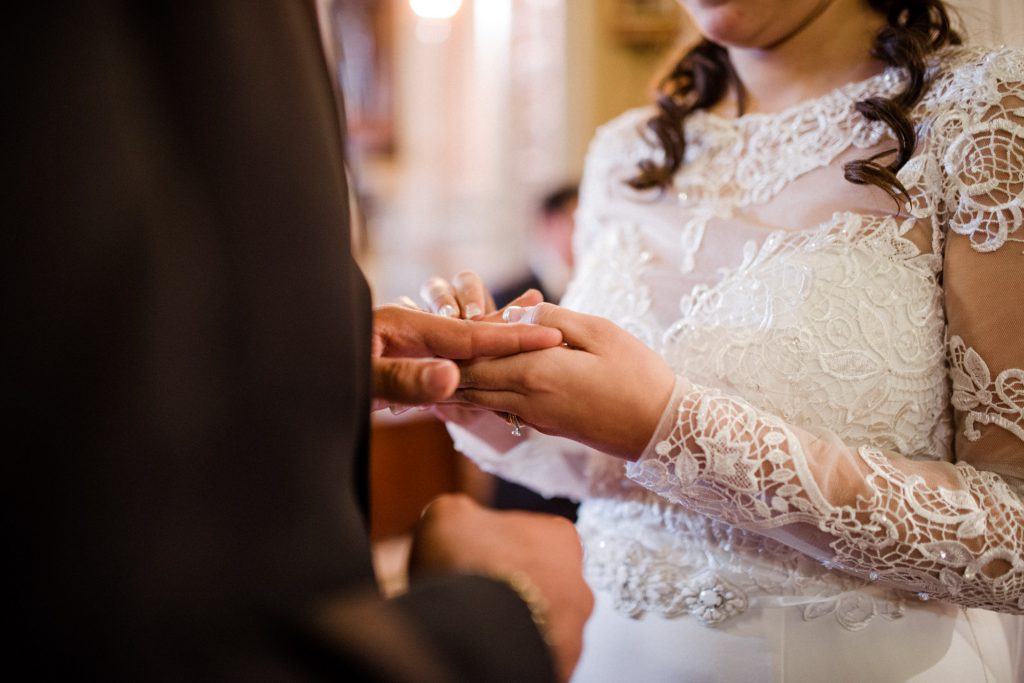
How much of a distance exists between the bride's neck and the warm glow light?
3.95 meters

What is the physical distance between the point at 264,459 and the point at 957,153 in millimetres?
1101

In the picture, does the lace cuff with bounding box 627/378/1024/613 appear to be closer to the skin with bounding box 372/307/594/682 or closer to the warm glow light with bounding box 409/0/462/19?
the skin with bounding box 372/307/594/682

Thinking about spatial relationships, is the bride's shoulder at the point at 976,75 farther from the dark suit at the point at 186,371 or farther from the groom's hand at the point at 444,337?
the dark suit at the point at 186,371

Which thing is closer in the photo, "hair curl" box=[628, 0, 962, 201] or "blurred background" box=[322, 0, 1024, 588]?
"hair curl" box=[628, 0, 962, 201]

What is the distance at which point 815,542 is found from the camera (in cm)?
106

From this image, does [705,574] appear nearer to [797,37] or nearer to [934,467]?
[934,467]

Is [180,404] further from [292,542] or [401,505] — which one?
[401,505]

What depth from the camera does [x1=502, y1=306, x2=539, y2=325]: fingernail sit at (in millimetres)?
1060

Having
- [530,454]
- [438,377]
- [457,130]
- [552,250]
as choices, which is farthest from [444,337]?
[457,130]

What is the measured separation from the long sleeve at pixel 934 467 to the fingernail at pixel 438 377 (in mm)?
384

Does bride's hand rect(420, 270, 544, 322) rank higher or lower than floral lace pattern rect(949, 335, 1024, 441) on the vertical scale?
higher

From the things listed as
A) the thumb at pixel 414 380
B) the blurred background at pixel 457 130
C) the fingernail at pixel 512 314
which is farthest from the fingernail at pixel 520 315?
the blurred background at pixel 457 130

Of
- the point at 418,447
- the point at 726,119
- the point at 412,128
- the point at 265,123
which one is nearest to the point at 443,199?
the point at 412,128

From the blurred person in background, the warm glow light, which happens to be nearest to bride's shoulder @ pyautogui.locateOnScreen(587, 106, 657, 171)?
the blurred person in background
